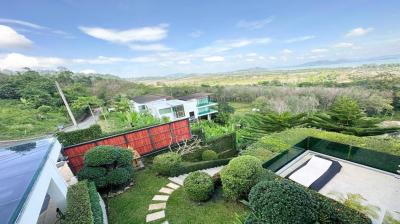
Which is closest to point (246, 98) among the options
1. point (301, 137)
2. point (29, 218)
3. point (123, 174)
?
point (301, 137)

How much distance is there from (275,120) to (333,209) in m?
10.2

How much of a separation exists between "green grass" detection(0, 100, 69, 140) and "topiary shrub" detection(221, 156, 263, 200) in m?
22.8

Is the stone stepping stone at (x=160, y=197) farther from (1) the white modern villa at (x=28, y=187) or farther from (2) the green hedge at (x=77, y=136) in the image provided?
(2) the green hedge at (x=77, y=136)

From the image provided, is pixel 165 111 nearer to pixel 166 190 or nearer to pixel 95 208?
pixel 166 190

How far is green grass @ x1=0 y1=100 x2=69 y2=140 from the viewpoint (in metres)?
19.5

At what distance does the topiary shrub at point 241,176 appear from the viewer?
5.93 metres

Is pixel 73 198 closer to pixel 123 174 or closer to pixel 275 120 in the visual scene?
pixel 123 174

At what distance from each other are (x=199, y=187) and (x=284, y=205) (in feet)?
11.4

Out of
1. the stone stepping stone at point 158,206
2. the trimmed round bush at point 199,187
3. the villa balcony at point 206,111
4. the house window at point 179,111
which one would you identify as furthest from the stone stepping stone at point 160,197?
the villa balcony at point 206,111

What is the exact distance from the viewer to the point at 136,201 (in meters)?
7.27

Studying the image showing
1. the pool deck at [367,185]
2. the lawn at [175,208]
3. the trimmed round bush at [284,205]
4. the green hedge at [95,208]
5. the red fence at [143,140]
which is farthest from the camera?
Answer: the red fence at [143,140]

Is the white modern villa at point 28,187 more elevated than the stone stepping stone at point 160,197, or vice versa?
the white modern villa at point 28,187

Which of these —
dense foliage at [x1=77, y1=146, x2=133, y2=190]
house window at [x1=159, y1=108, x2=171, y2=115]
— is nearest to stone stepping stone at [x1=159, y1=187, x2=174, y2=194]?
dense foliage at [x1=77, y1=146, x2=133, y2=190]

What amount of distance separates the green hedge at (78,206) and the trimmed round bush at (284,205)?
3985 millimetres
